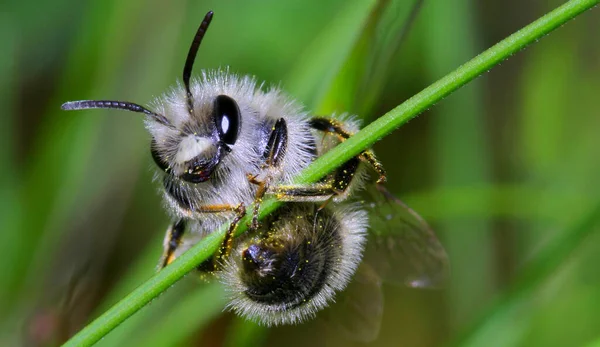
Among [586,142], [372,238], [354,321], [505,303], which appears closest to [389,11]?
[372,238]

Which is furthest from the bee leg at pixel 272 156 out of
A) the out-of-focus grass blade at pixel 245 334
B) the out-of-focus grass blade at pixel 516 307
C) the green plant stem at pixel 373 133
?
the out-of-focus grass blade at pixel 516 307

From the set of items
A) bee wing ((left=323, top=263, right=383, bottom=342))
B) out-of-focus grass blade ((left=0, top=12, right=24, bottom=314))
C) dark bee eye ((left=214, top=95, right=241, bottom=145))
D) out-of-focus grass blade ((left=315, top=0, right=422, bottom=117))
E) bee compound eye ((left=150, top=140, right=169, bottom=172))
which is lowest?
out-of-focus grass blade ((left=0, top=12, right=24, bottom=314))

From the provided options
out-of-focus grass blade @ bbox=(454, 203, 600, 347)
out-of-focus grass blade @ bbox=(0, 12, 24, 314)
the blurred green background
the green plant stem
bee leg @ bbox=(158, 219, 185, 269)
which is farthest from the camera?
out-of-focus grass blade @ bbox=(0, 12, 24, 314)

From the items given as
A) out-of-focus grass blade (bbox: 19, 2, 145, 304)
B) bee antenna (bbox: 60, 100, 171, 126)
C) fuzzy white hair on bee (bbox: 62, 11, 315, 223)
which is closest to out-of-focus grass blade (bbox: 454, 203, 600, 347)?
fuzzy white hair on bee (bbox: 62, 11, 315, 223)

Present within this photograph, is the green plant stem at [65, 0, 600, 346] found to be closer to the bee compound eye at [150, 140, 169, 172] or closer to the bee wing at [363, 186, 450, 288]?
the bee compound eye at [150, 140, 169, 172]

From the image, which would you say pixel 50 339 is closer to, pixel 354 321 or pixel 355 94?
pixel 354 321

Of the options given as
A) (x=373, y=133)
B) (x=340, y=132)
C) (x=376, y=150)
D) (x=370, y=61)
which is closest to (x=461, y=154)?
(x=376, y=150)

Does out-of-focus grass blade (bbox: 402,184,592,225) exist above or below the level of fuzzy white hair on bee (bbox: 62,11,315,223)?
below
